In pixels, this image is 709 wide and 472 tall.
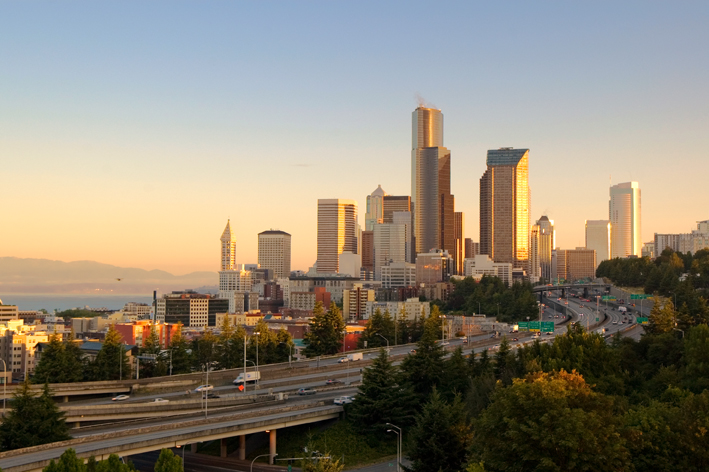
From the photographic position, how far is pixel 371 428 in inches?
2552

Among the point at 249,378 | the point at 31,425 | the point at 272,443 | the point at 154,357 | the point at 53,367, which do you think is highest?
the point at 53,367

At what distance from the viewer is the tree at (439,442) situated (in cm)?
5053

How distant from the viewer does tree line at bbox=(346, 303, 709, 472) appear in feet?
132

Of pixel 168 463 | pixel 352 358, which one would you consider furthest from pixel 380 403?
pixel 352 358

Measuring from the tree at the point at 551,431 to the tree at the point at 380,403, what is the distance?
2192 cm

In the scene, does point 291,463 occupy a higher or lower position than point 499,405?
lower

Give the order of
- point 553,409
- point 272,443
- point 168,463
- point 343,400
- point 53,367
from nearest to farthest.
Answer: point 553,409
point 168,463
point 272,443
point 343,400
point 53,367

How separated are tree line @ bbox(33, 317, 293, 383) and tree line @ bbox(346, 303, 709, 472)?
24.9m

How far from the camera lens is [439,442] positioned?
51.0 meters

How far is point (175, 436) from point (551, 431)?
90.2 feet

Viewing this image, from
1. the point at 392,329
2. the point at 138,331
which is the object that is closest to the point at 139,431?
the point at 392,329

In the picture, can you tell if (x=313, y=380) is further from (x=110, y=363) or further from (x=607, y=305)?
(x=607, y=305)

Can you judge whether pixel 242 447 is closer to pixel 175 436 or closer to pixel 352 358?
pixel 175 436

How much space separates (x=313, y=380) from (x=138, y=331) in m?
95.0
